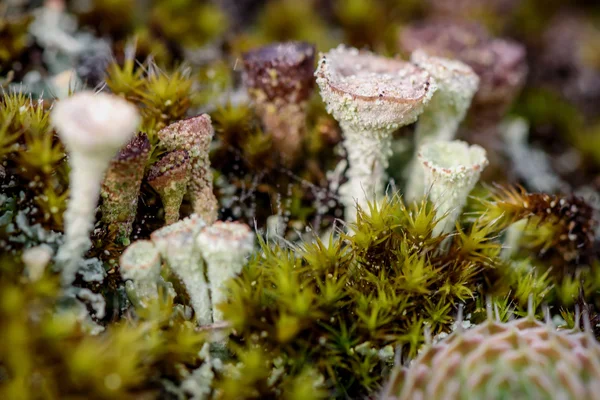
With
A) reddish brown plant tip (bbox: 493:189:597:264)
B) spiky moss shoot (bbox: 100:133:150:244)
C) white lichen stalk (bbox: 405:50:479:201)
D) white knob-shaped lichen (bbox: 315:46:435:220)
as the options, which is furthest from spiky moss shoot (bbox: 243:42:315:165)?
reddish brown plant tip (bbox: 493:189:597:264)

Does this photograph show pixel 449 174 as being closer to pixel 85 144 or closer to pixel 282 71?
pixel 282 71

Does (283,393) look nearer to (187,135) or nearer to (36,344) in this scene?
(36,344)

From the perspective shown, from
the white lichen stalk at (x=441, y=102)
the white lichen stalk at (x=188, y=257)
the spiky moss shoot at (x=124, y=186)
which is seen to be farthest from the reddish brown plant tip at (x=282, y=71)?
the white lichen stalk at (x=188, y=257)

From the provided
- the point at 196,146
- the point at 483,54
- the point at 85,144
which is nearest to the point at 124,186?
the point at 196,146

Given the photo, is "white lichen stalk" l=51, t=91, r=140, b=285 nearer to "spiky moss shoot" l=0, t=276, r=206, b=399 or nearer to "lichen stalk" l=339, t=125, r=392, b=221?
"spiky moss shoot" l=0, t=276, r=206, b=399

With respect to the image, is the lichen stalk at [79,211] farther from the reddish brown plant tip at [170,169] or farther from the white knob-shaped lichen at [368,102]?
the white knob-shaped lichen at [368,102]
